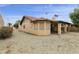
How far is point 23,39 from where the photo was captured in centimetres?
217

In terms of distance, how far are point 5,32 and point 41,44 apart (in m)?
0.51

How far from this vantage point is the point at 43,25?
2160 millimetres

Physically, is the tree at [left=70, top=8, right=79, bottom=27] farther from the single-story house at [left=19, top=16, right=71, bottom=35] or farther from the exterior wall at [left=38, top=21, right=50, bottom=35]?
the exterior wall at [left=38, top=21, right=50, bottom=35]

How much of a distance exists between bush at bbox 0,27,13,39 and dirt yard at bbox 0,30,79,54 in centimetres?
6

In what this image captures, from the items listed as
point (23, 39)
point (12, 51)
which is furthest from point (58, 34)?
point (12, 51)

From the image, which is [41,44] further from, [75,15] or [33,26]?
[75,15]

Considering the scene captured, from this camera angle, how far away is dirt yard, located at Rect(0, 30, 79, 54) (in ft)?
6.97

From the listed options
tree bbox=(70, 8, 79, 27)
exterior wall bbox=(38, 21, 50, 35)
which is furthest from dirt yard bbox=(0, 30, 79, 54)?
tree bbox=(70, 8, 79, 27)

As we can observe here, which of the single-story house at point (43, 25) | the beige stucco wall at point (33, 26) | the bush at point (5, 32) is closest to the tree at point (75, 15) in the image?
the single-story house at point (43, 25)

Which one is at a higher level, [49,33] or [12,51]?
[49,33]

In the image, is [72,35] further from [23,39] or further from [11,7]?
[11,7]

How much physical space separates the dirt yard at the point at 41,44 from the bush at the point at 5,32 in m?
0.06

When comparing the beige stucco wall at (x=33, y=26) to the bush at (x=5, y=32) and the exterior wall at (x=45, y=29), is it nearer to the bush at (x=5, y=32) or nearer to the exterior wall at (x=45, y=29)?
the exterior wall at (x=45, y=29)
